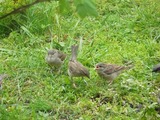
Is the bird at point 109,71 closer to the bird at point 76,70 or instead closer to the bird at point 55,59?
the bird at point 76,70

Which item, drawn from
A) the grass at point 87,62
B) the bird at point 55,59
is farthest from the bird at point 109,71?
the bird at point 55,59

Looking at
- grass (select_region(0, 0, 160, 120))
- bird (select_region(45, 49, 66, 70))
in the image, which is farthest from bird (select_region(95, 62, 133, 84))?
bird (select_region(45, 49, 66, 70))

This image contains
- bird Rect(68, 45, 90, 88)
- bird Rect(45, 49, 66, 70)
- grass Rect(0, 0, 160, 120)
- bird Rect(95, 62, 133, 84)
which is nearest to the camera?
grass Rect(0, 0, 160, 120)

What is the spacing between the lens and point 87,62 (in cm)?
655

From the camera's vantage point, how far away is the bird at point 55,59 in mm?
6094

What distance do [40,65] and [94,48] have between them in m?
1.07

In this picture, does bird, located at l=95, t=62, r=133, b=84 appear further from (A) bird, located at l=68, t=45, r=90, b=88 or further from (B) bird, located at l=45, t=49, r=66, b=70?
(B) bird, located at l=45, t=49, r=66, b=70

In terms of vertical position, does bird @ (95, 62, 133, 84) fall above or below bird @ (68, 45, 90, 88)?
below

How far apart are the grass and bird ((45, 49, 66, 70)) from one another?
0.47 feet

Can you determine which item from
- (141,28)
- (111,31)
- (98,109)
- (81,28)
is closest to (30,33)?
(81,28)

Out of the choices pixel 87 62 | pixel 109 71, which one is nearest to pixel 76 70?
pixel 109 71

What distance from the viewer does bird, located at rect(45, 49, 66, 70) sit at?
609 cm

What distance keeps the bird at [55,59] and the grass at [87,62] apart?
0.14 m

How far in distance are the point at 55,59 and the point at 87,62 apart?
2.20 feet
